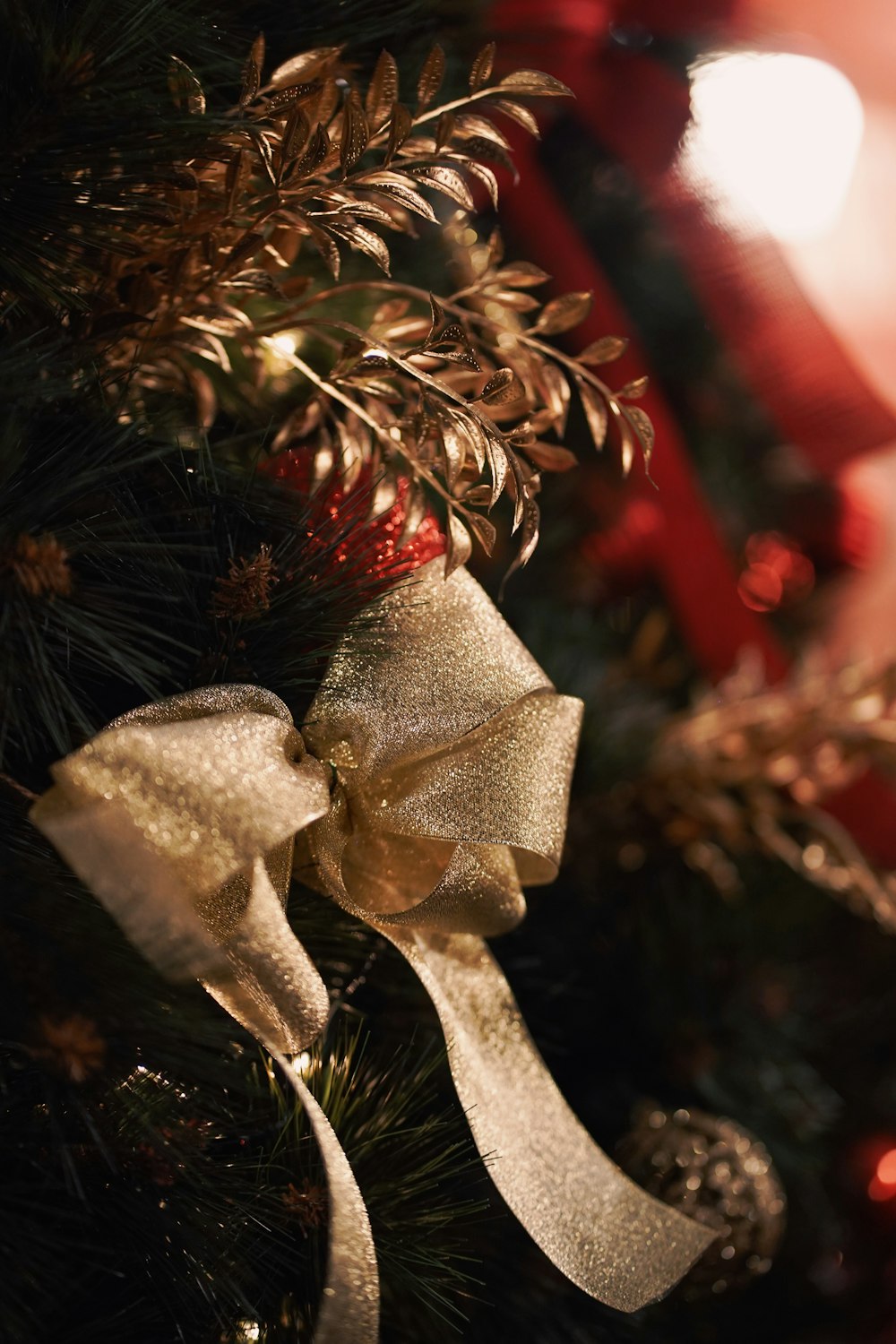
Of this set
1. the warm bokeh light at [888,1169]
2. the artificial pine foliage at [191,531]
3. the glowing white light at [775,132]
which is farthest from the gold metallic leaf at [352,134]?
the warm bokeh light at [888,1169]

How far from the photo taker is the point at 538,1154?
345 millimetres

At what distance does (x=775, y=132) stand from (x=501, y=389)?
0.39m

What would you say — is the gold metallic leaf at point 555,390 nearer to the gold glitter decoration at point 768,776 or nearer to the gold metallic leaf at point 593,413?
the gold metallic leaf at point 593,413

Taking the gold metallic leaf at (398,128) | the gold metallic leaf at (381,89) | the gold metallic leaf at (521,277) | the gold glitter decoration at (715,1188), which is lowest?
the gold glitter decoration at (715,1188)

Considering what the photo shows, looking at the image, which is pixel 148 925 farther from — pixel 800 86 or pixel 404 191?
pixel 800 86

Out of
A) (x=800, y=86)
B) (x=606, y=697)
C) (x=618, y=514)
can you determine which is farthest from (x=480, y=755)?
(x=800, y=86)

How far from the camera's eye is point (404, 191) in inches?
11.6

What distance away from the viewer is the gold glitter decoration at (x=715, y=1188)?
41 centimetres

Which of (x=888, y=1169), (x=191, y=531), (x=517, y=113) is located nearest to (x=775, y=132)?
(x=517, y=113)

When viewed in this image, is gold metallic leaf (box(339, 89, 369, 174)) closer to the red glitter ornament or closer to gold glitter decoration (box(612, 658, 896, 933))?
the red glitter ornament

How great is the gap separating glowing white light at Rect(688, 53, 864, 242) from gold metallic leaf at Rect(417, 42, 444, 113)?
0.32 meters

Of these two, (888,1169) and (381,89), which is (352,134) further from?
(888,1169)

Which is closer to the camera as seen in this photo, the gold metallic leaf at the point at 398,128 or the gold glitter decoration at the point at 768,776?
the gold metallic leaf at the point at 398,128

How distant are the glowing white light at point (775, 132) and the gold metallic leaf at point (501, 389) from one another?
0.36 metres
